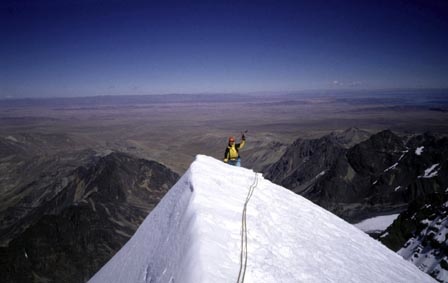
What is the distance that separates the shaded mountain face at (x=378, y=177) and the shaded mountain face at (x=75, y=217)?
7020 cm

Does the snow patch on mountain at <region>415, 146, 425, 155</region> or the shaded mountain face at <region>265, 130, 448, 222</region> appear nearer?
the shaded mountain face at <region>265, 130, 448, 222</region>

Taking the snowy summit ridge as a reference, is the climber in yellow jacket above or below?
above

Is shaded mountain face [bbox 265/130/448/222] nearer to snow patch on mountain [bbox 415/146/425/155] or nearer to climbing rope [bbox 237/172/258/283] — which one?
snow patch on mountain [bbox 415/146/425/155]

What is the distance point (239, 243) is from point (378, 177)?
Result: 130 m

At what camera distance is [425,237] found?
25719 millimetres

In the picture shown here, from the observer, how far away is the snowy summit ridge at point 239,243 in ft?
20.2

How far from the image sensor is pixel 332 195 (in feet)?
383

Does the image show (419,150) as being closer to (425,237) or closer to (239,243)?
(425,237)

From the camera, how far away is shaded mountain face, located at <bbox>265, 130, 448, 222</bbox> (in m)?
96.0

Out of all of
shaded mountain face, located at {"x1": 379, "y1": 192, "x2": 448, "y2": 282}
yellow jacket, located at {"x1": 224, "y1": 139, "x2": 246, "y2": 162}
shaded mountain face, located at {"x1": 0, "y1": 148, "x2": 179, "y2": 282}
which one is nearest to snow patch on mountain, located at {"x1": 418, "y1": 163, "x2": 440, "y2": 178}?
shaded mountain face, located at {"x1": 379, "y1": 192, "x2": 448, "y2": 282}

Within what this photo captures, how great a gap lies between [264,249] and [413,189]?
107 metres

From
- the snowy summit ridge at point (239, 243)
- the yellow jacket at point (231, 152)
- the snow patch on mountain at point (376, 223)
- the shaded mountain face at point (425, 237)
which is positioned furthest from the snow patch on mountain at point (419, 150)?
the snowy summit ridge at point (239, 243)

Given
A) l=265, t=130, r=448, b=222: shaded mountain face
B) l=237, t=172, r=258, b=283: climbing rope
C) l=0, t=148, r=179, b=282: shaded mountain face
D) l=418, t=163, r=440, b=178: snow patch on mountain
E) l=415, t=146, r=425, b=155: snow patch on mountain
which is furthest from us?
l=415, t=146, r=425, b=155: snow patch on mountain

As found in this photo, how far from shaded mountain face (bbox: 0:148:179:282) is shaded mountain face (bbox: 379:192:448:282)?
220 ft
